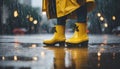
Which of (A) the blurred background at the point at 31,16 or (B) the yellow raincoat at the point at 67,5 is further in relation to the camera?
(A) the blurred background at the point at 31,16

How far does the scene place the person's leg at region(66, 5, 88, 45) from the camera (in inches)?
256

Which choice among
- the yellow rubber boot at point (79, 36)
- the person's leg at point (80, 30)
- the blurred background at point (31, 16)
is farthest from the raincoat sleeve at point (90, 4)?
the blurred background at point (31, 16)

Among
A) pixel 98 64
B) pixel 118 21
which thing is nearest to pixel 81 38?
pixel 98 64

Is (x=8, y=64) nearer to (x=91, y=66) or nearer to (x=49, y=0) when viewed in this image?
(x=91, y=66)

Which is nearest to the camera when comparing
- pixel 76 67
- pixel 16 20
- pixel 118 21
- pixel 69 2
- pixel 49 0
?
pixel 76 67

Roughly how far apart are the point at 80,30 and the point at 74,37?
0.49 feet

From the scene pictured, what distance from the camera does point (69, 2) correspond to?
257 inches

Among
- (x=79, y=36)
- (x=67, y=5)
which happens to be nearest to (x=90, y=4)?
(x=67, y=5)

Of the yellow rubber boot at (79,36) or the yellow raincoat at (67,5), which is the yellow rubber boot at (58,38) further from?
the yellow rubber boot at (79,36)

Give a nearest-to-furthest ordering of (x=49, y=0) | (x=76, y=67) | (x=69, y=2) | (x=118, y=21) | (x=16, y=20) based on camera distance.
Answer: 1. (x=76, y=67)
2. (x=69, y=2)
3. (x=49, y=0)
4. (x=118, y=21)
5. (x=16, y=20)

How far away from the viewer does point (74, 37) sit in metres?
6.57

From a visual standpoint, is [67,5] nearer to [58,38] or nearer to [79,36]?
[79,36]

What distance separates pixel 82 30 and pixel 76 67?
3224 mm

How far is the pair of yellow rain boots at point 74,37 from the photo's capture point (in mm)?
6473
